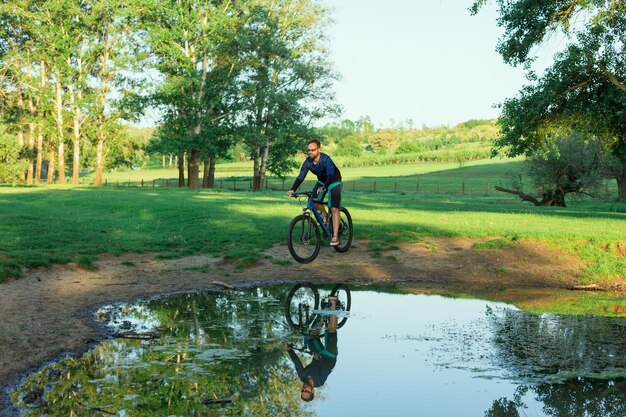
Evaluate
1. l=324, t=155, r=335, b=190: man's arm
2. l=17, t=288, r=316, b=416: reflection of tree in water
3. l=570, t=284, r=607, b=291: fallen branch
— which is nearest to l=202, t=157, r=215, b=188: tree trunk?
l=324, t=155, r=335, b=190: man's arm

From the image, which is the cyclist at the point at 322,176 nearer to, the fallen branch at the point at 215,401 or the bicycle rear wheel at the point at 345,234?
the bicycle rear wheel at the point at 345,234

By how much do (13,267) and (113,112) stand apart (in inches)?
2060

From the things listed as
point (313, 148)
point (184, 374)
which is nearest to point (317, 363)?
point (184, 374)

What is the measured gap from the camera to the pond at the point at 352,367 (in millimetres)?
6129

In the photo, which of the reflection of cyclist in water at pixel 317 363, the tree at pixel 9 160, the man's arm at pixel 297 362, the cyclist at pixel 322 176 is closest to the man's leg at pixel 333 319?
the reflection of cyclist in water at pixel 317 363

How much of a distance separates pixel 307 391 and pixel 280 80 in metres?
55.9

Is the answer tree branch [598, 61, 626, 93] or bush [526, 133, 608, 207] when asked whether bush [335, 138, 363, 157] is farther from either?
tree branch [598, 61, 626, 93]

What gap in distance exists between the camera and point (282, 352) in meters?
7.96

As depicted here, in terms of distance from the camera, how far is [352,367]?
751cm

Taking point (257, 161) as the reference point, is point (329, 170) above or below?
below

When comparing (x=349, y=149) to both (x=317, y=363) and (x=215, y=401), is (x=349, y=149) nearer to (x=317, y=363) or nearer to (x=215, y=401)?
(x=317, y=363)

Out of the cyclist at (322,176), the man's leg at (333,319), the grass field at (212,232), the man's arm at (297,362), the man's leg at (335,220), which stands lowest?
the man's leg at (333,319)

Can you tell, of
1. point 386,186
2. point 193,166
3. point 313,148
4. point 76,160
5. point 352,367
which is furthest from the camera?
point 386,186

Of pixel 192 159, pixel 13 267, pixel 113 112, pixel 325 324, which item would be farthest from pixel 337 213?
pixel 113 112
